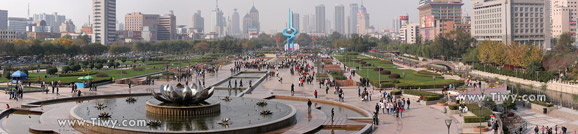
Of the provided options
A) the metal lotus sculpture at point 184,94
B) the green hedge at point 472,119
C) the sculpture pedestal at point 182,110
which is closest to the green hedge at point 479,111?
the green hedge at point 472,119

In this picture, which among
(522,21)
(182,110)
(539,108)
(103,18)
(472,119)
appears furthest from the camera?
(103,18)

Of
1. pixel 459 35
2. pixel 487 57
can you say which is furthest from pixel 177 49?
pixel 487 57

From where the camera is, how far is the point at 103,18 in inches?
6467

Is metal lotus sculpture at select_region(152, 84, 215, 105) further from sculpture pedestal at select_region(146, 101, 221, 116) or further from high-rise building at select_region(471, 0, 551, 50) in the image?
high-rise building at select_region(471, 0, 551, 50)

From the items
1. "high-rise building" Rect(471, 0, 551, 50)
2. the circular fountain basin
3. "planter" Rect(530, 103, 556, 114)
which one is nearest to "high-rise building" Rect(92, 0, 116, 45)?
"high-rise building" Rect(471, 0, 551, 50)

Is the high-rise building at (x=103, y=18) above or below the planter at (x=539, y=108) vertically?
above

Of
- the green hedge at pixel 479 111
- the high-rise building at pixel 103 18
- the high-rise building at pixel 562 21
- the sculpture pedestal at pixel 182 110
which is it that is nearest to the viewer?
the sculpture pedestal at pixel 182 110

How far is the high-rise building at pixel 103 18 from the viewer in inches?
6437

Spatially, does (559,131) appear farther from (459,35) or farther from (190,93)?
(459,35)

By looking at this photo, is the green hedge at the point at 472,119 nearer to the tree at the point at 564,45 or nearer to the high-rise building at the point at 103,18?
the tree at the point at 564,45

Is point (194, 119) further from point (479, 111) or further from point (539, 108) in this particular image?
point (539, 108)

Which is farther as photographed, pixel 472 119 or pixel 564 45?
pixel 564 45

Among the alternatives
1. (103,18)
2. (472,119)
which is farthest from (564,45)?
(103,18)

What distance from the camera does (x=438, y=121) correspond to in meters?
27.7
